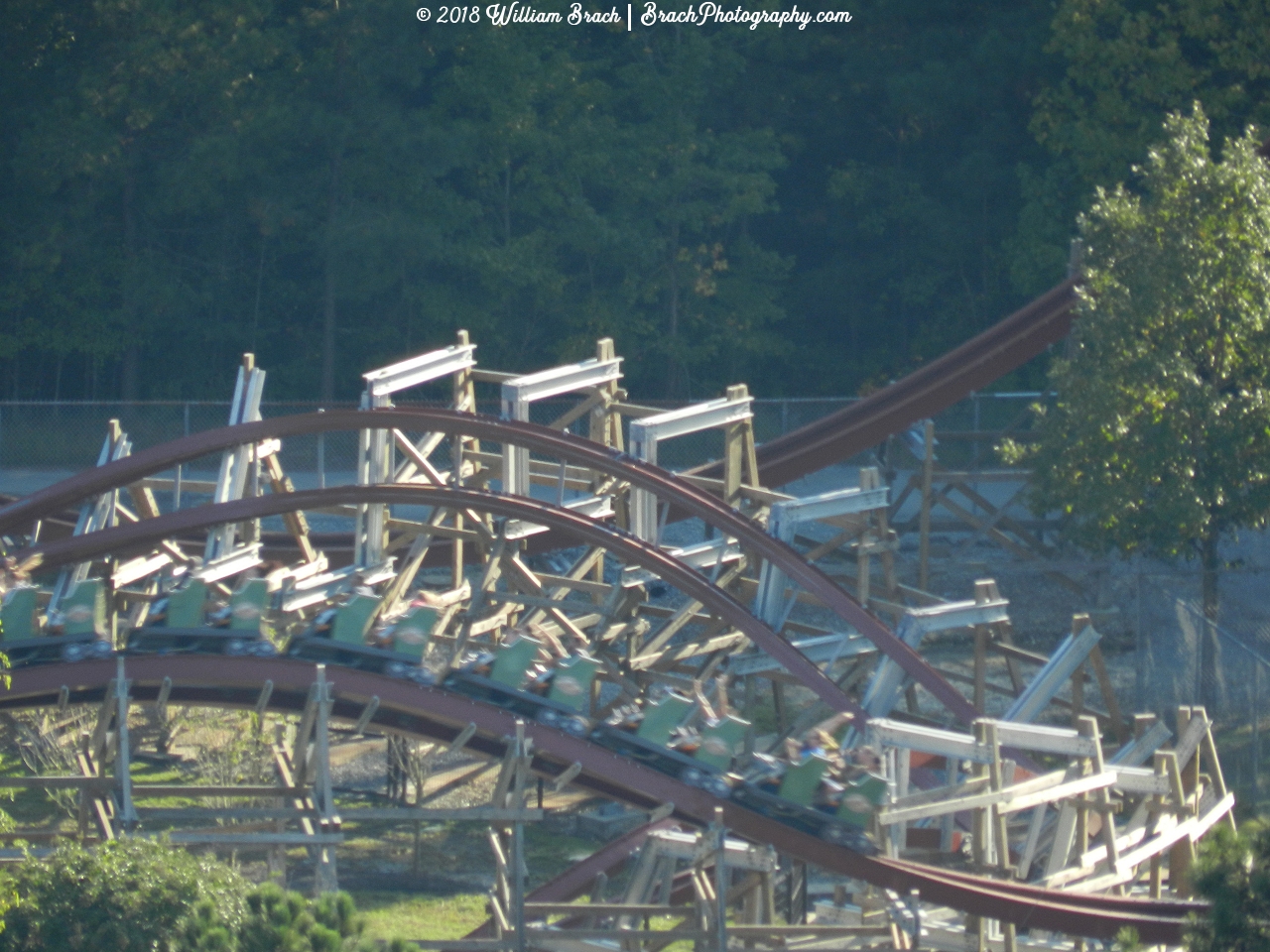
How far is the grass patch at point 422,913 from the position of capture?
43.4 ft

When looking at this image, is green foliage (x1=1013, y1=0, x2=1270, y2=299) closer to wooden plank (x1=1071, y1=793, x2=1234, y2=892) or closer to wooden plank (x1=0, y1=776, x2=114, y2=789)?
wooden plank (x1=1071, y1=793, x2=1234, y2=892)

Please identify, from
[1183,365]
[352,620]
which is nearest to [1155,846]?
[1183,365]

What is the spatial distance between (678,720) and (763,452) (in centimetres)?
741

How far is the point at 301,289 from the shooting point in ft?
109

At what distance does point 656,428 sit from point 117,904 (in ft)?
23.7

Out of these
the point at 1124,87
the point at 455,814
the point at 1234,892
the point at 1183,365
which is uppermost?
the point at 1124,87

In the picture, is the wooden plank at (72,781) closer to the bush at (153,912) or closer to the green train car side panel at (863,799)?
the bush at (153,912)

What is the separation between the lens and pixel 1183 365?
15148 mm

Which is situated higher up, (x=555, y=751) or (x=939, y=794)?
(x=555, y=751)

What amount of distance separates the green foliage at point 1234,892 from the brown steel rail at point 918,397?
10940mm

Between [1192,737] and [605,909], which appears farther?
[1192,737]

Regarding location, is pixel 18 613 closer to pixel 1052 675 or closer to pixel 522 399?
pixel 522 399

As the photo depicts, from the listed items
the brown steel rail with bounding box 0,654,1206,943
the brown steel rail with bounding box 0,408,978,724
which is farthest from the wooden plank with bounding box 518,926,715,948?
the brown steel rail with bounding box 0,408,978,724

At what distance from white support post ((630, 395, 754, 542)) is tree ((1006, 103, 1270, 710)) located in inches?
137
